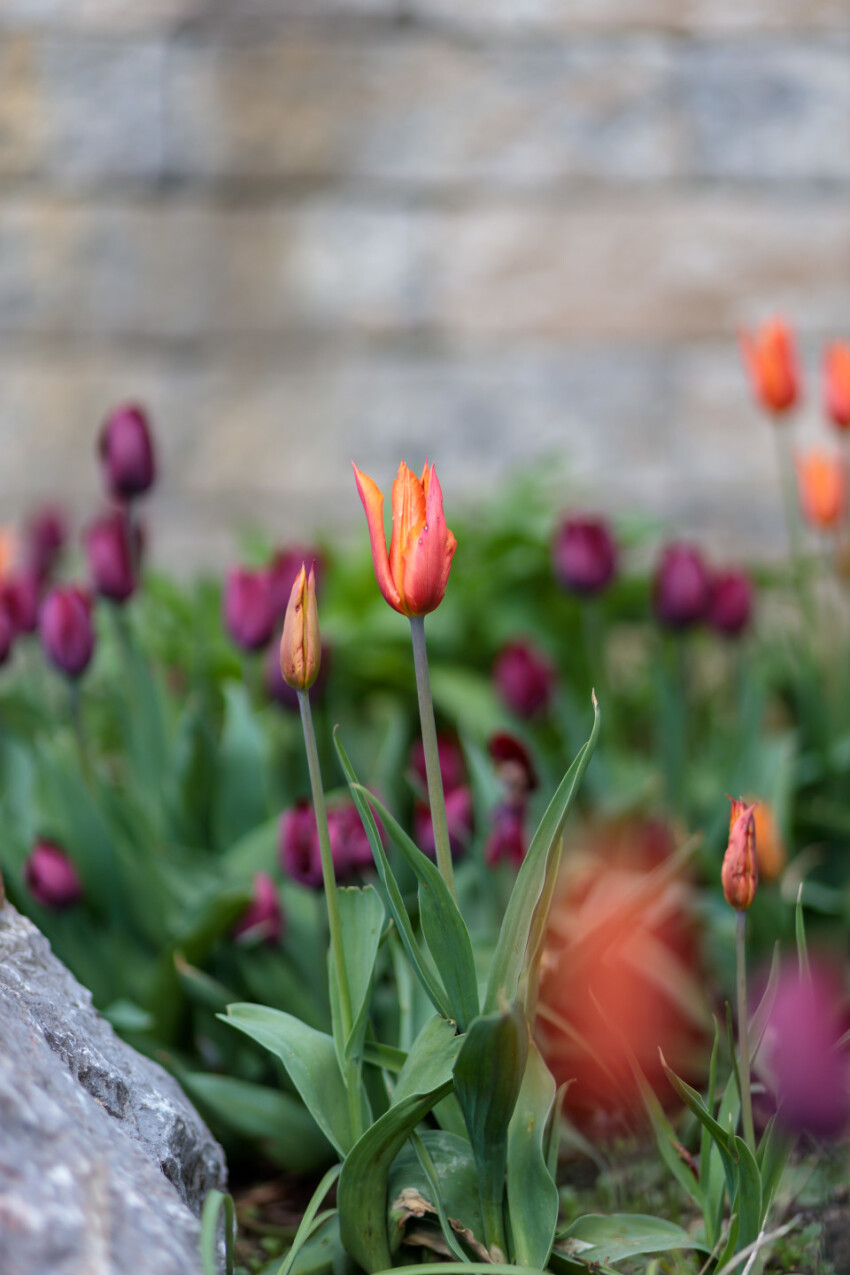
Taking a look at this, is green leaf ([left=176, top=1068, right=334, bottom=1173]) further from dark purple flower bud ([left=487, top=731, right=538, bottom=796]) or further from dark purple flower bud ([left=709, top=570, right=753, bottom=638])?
dark purple flower bud ([left=709, top=570, right=753, bottom=638])

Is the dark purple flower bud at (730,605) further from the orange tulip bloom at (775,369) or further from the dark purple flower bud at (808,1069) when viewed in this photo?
the dark purple flower bud at (808,1069)

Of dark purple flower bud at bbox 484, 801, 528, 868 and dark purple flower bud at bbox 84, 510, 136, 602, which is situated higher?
dark purple flower bud at bbox 84, 510, 136, 602

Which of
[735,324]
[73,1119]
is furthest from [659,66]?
[73,1119]

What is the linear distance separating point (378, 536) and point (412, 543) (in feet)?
0.06

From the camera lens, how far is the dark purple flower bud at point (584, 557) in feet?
4.96

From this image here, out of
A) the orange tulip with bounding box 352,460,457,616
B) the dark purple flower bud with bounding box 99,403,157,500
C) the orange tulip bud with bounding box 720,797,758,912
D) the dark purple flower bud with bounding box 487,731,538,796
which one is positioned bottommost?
the dark purple flower bud with bounding box 487,731,538,796

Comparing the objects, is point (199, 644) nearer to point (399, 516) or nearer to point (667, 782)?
point (667, 782)

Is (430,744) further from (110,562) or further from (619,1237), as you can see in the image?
(110,562)

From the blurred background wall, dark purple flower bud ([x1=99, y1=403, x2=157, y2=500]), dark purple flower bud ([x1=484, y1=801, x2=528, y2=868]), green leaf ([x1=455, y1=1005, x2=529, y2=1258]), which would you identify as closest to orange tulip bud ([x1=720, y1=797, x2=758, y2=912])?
green leaf ([x1=455, y1=1005, x2=529, y2=1258])

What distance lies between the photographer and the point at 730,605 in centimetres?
161

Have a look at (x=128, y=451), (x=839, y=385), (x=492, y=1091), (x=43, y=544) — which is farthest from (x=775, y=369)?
(x=492, y=1091)

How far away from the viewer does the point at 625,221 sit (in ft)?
9.53

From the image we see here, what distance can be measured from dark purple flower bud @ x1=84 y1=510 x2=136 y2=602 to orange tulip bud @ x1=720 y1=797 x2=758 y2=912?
0.83 m

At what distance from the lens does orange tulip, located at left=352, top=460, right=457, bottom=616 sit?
0.64 m
